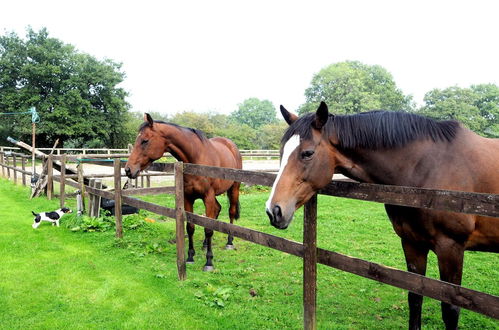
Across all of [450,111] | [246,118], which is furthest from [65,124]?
[246,118]

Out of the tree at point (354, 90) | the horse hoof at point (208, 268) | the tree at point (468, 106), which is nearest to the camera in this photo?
the horse hoof at point (208, 268)

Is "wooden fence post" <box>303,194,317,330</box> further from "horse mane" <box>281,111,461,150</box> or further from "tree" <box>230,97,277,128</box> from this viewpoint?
"tree" <box>230,97,277,128</box>

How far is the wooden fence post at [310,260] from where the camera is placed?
2682 mm

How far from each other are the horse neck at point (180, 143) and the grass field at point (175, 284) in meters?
1.63

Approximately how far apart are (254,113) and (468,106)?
57.2 meters

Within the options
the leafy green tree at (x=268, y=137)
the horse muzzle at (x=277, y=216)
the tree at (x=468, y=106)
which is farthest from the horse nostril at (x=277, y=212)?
the tree at (x=468, y=106)

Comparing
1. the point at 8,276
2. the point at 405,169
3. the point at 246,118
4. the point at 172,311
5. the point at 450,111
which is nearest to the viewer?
the point at 405,169

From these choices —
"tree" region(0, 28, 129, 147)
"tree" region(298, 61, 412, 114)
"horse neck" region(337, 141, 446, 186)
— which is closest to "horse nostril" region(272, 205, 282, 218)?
"horse neck" region(337, 141, 446, 186)

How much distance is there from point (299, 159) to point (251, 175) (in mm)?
940

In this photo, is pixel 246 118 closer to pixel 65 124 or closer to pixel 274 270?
pixel 65 124

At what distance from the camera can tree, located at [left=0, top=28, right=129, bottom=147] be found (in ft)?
109

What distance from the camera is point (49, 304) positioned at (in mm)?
3732

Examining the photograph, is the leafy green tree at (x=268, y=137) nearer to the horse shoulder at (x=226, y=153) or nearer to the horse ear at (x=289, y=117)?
the horse shoulder at (x=226, y=153)

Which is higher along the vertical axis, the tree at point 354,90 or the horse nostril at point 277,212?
the tree at point 354,90
